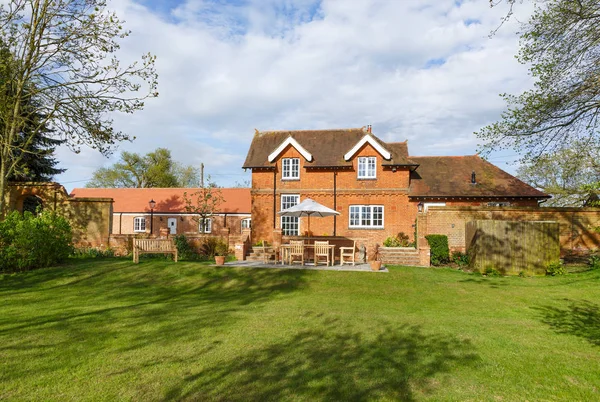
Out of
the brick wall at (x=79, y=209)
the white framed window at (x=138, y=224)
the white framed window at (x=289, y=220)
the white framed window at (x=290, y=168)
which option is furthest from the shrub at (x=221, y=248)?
the white framed window at (x=138, y=224)

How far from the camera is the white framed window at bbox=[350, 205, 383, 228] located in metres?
23.2

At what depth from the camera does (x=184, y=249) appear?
19.9 meters

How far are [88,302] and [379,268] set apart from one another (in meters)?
10.4

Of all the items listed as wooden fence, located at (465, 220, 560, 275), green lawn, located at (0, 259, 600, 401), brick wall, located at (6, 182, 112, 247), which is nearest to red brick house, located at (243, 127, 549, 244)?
wooden fence, located at (465, 220, 560, 275)

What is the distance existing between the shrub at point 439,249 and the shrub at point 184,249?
12.0 meters

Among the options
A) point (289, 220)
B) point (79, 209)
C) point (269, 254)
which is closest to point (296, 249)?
point (269, 254)

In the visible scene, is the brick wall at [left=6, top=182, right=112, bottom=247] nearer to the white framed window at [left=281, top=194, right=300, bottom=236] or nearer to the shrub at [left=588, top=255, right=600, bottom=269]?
the white framed window at [left=281, top=194, right=300, bottom=236]

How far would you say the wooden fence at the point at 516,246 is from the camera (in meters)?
15.5

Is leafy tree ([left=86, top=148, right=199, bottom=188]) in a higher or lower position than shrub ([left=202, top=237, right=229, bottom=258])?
higher

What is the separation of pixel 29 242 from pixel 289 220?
13987 mm

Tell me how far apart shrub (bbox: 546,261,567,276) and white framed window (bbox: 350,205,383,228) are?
30.8 feet

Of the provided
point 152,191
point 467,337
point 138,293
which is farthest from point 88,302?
point 152,191

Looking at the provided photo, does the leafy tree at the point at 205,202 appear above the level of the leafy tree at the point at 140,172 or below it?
below

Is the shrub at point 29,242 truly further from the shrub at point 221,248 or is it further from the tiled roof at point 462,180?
the tiled roof at point 462,180
